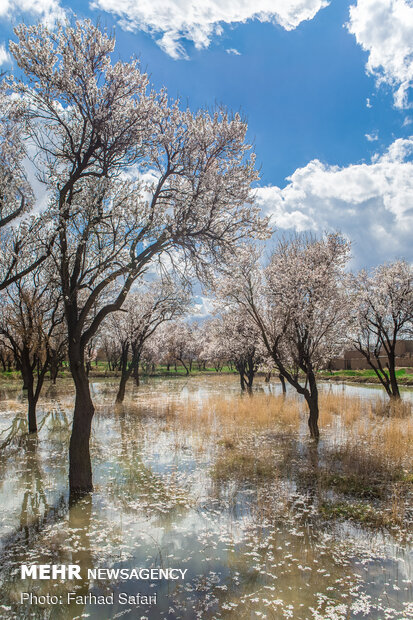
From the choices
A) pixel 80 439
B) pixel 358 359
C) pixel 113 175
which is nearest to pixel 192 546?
pixel 80 439

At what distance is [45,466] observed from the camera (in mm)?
12914

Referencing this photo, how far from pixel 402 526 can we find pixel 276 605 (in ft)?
13.2

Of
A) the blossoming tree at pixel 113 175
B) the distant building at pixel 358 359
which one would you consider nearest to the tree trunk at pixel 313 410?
the blossoming tree at pixel 113 175

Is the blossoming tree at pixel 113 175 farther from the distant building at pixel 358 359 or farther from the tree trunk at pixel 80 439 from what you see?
the distant building at pixel 358 359

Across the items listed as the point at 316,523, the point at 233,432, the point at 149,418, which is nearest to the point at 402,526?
→ the point at 316,523

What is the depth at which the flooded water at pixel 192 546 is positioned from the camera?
5711 mm

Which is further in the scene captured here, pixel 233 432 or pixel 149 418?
pixel 149 418

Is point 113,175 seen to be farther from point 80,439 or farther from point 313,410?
point 313,410

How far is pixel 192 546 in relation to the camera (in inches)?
291

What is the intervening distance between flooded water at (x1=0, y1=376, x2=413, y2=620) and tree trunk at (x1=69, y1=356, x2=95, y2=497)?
0.42 metres

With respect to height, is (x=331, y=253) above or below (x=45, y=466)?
above

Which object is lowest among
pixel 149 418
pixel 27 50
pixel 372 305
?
pixel 149 418

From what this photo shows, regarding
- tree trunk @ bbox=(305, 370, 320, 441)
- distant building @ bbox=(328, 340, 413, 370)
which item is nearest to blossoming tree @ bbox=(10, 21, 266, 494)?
tree trunk @ bbox=(305, 370, 320, 441)

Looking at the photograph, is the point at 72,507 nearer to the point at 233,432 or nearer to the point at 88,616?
the point at 88,616
